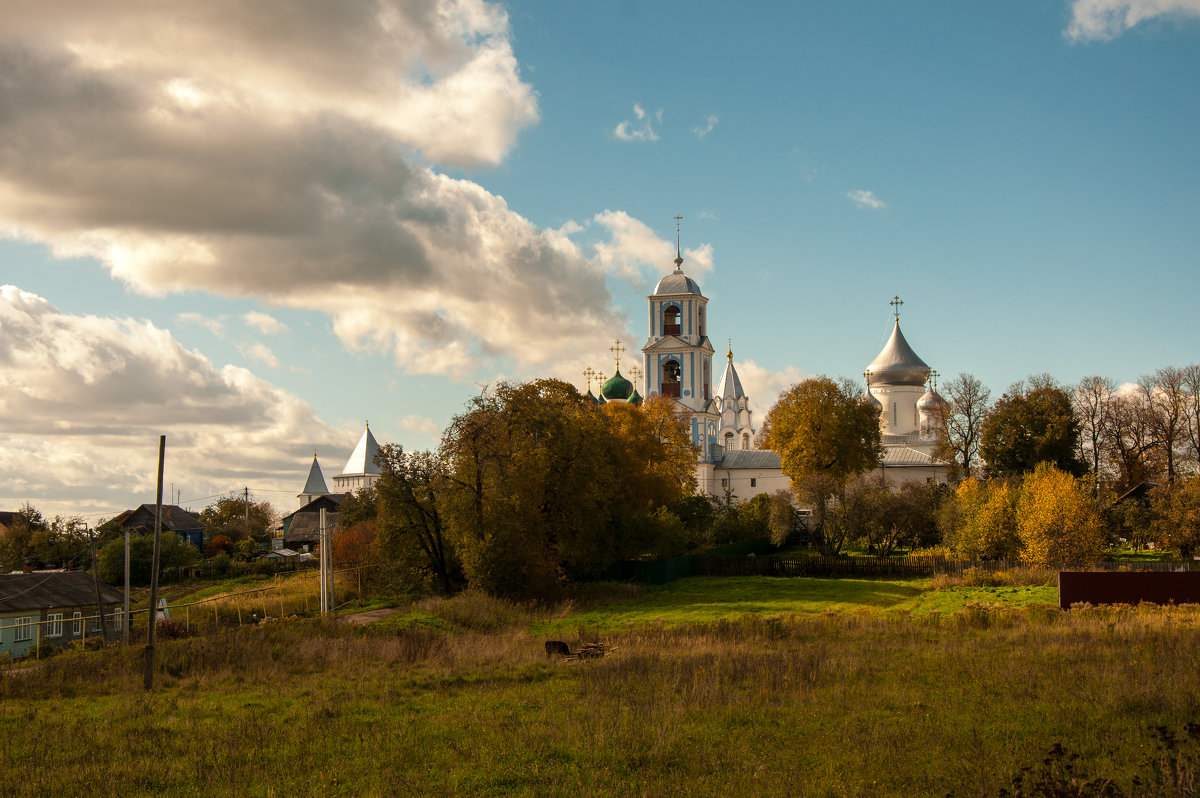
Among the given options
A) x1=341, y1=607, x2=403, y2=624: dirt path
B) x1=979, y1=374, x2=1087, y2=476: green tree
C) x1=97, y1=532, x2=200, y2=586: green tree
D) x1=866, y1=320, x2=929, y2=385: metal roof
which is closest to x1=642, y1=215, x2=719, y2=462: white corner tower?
x1=866, y1=320, x2=929, y2=385: metal roof

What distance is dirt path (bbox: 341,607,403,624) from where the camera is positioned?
76.5ft

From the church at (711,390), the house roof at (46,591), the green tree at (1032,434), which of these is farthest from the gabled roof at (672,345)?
the house roof at (46,591)

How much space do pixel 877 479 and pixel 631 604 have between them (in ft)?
82.6

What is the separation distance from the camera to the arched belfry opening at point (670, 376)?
67.2m

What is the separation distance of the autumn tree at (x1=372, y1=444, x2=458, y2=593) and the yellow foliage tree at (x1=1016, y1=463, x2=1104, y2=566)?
19.5 metres

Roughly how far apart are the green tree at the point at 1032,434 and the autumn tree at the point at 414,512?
29275 mm

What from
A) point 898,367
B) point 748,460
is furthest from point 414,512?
point 898,367

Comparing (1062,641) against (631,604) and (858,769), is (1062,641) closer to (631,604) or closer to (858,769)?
(858,769)

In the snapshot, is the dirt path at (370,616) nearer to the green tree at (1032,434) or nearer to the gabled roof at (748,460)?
the green tree at (1032,434)

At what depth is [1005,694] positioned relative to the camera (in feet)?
40.4

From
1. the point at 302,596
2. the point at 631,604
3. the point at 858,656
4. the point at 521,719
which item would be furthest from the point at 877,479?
the point at 521,719

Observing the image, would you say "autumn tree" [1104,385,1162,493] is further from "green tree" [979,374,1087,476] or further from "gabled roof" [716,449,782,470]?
"gabled roof" [716,449,782,470]

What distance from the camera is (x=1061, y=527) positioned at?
31234mm

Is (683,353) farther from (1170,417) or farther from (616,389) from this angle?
(1170,417)
